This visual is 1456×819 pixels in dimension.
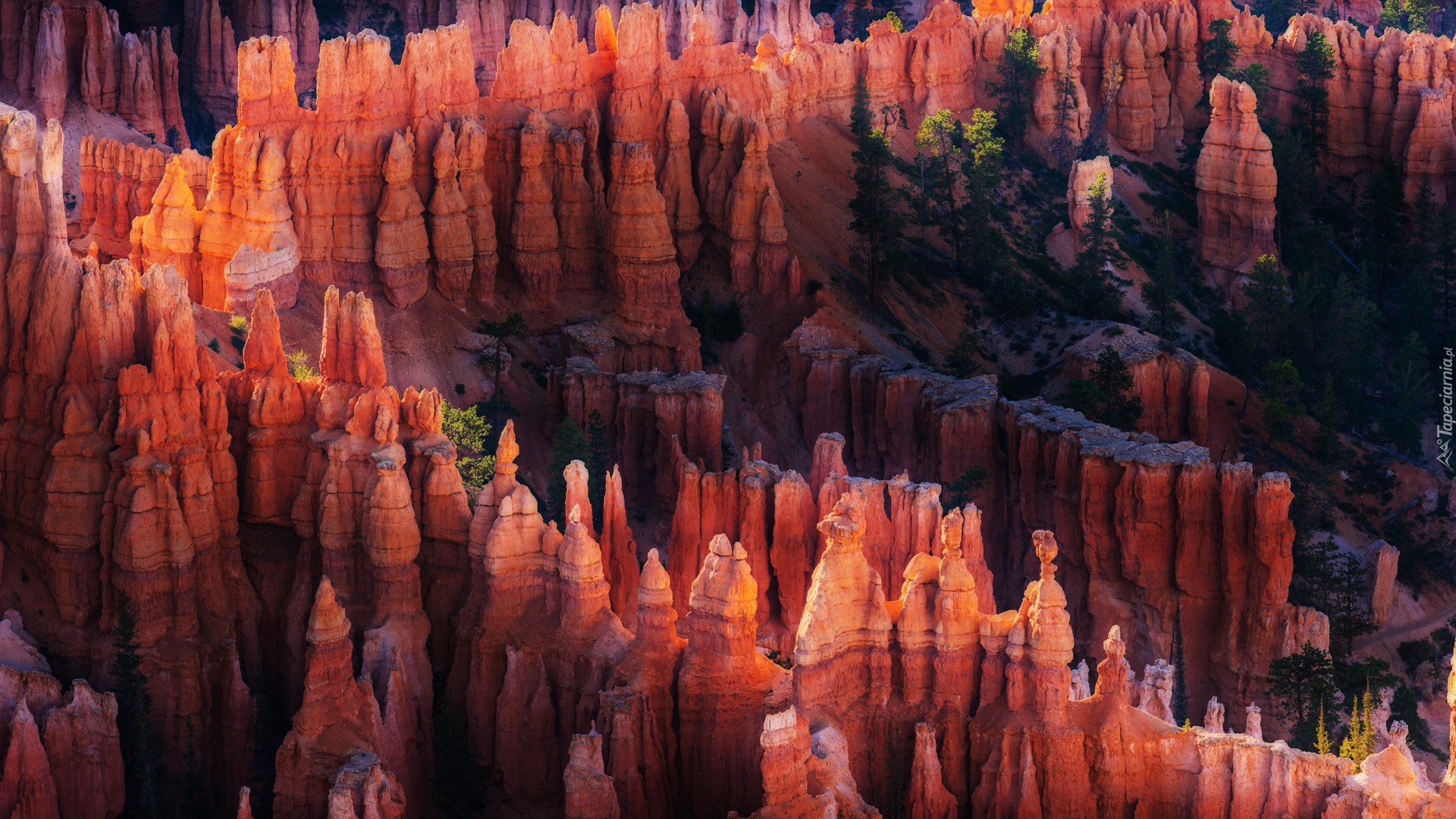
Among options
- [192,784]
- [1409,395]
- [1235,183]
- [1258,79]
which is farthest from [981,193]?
[192,784]

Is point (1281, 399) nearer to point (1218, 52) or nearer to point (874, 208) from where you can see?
point (874, 208)

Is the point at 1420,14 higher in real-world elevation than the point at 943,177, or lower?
higher

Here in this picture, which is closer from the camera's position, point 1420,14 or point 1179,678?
point 1179,678

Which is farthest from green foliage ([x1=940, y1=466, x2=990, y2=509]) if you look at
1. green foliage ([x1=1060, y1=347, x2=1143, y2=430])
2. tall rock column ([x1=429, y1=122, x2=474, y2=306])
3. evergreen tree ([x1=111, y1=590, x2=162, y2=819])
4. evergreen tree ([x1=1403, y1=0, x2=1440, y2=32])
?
evergreen tree ([x1=1403, y1=0, x2=1440, y2=32])

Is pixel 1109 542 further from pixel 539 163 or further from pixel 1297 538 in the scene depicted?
pixel 539 163

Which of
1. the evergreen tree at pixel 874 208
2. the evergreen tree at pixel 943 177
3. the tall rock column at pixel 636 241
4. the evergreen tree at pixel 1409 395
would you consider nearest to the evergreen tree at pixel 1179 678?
the evergreen tree at pixel 1409 395

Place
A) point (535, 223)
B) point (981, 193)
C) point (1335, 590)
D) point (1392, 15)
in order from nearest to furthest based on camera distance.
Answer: point (1335, 590)
point (535, 223)
point (981, 193)
point (1392, 15)
